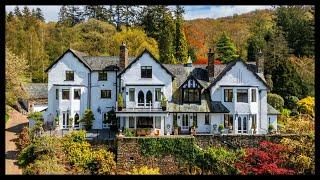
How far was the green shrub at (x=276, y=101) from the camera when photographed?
3259 cm

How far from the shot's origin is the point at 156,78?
26.1 meters

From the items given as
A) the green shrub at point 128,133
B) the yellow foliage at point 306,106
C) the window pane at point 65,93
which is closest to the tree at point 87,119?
the window pane at point 65,93

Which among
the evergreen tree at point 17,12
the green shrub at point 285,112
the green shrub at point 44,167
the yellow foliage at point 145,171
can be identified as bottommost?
the yellow foliage at point 145,171

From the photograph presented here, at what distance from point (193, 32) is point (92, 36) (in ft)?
34.9

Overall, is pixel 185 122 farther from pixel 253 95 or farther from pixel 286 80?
pixel 286 80

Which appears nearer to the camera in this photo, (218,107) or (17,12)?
(218,107)

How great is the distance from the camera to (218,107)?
2611 cm

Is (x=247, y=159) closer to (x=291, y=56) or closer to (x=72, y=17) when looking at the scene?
(x=291, y=56)

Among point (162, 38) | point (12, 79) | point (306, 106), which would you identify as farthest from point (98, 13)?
point (306, 106)

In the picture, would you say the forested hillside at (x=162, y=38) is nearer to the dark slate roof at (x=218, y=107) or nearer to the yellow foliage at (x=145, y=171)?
the dark slate roof at (x=218, y=107)

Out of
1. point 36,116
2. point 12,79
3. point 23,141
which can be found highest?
point 12,79

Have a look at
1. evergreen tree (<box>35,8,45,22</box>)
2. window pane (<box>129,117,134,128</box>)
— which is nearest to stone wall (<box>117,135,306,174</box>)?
window pane (<box>129,117,134,128</box>)

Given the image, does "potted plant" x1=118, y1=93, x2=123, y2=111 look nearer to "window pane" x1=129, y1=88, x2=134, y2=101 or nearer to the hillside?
"window pane" x1=129, y1=88, x2=134, y2=101

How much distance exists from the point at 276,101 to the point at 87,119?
43.0 ft
